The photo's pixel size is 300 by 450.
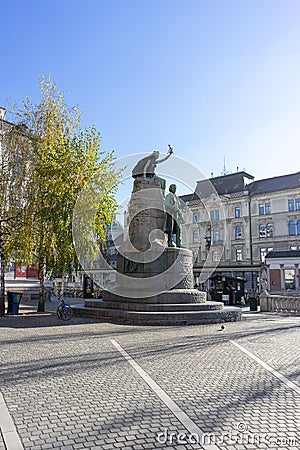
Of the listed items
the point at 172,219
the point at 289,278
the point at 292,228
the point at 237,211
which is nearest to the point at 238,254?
the point at 237,211

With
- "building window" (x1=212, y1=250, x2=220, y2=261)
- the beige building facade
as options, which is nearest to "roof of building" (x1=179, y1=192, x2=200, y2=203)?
the beige building facade

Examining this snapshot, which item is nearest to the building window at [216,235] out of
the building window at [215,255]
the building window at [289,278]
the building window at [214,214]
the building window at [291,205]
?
the building window at [215,255]

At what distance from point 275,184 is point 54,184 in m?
56.2

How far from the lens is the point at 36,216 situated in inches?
817

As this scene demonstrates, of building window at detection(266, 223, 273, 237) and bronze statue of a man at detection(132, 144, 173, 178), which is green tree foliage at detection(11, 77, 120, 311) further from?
building window at detection(266, 223, 273, 237)

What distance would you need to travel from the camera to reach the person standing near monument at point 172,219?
67.1 feet

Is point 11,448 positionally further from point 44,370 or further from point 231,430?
point 44,370

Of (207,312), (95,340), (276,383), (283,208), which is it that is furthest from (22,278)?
(283,208)

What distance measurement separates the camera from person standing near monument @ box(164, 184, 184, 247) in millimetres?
20453

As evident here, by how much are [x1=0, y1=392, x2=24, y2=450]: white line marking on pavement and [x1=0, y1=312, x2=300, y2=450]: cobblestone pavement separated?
51mm

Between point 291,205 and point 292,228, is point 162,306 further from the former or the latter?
point 291,205

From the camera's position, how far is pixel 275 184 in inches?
2749

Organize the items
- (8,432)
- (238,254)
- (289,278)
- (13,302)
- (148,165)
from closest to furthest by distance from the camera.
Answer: (8,432) < (148,165) < (13,302) < (289,278) < (238,254)

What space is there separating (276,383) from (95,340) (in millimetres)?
5934
